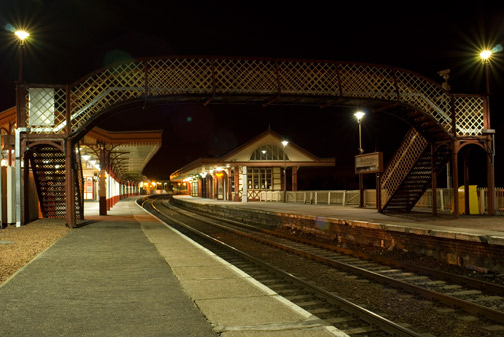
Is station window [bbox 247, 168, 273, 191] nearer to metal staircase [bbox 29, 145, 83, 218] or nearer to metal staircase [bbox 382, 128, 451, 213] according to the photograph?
metal staircase [bbox 382, 128, 451, 213]

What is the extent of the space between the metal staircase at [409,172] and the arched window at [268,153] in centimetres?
2371

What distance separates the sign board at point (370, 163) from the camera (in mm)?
20125

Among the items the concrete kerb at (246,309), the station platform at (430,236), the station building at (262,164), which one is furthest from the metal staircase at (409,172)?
the station building at (262,164)

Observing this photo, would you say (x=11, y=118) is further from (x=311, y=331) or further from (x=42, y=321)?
(x=311, y=331)

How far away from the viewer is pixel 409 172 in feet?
59.2

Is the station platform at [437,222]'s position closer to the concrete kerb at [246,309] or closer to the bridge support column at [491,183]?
the bridge support column at [491,183]

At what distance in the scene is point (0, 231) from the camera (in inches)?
597

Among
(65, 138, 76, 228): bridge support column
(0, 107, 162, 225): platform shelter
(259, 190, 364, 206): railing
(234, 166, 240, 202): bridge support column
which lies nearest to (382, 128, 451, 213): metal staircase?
(259, 190, 364, 206): railing

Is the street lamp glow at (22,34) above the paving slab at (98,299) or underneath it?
above

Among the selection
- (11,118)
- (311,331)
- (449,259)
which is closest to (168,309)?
(311,331)

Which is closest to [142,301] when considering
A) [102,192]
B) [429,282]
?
[429,282]

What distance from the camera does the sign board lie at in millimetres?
20125

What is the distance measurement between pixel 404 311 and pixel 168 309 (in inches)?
138

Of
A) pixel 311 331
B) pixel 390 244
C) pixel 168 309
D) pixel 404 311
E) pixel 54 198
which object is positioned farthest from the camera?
pixel 54 198
